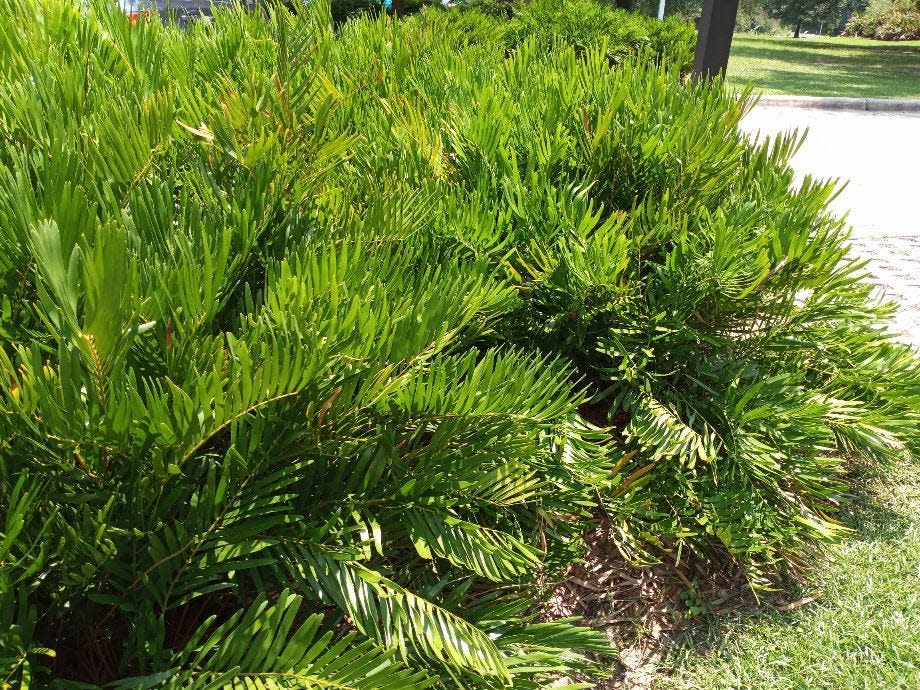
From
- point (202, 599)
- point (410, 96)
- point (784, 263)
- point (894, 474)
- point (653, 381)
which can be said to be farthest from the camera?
point (894, 474)

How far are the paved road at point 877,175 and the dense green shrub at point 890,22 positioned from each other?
70.7 feet

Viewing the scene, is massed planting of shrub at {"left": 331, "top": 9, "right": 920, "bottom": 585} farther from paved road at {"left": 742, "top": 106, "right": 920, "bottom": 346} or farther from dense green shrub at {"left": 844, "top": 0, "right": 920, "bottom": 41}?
dense green shrub at {"left": 844, "top": 0, "right": 920, "bottom": 41}

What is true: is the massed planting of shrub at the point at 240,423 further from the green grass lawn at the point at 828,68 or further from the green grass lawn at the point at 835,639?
the green grass lawn at the point at 828,68

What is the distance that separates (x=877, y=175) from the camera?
9.35 metres

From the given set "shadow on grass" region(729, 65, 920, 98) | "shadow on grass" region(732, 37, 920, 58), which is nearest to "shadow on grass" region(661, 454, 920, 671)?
"shadow on grass" region(729, 65, 920, 98)

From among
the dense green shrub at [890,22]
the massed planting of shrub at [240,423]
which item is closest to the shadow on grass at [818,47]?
the dense green shrub at [890,22]

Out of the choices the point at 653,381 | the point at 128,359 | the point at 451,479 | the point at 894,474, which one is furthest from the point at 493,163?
the point at 894,474

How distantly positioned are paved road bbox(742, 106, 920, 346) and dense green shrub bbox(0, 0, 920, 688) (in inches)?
25.8

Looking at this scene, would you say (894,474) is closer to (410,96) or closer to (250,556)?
(410,96)

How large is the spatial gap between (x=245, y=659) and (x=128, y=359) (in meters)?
0.56

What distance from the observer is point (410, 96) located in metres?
3.02

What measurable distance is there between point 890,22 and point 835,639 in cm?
4283

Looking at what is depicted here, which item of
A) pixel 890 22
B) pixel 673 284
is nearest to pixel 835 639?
pixel 673 284

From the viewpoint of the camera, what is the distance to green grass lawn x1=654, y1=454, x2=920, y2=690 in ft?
7.42
